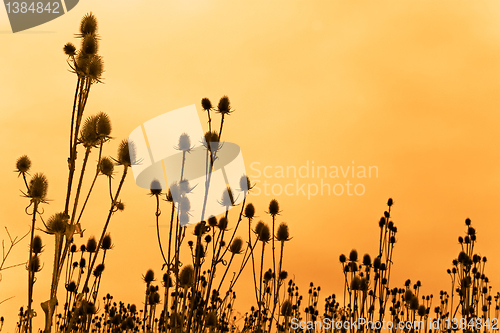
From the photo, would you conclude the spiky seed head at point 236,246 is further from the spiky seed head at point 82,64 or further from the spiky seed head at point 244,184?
the spiky seed head at point 82,64

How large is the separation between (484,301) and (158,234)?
291 inches

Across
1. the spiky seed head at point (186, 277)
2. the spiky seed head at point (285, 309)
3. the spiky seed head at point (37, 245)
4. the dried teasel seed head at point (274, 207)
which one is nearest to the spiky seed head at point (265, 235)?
the dried teasel seed head at point (274, 207)

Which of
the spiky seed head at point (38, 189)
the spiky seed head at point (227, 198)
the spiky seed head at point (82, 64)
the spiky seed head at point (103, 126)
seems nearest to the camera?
the spiky seed head at point (82, 64)

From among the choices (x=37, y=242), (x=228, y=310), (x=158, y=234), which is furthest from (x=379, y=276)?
(x=37, y=242)

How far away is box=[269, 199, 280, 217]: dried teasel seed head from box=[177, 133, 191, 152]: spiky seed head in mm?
2039

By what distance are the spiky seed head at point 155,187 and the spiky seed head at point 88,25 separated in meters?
1.92

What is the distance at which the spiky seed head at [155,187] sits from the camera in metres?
5.54

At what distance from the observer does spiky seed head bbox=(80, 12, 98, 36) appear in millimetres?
4160

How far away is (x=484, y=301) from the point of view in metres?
9.80

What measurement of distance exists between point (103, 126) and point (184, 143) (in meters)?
1.81

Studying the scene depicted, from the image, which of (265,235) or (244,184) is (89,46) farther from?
(265,235)

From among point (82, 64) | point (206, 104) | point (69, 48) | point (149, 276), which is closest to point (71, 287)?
point (149, 276)

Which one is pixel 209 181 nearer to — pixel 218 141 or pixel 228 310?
pixel 218 141

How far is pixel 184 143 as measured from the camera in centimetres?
559
